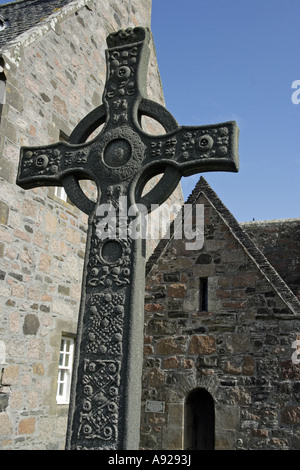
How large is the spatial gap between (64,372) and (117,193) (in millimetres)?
4873

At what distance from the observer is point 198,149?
13.3 ft

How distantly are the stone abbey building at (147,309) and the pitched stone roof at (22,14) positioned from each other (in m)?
0.08

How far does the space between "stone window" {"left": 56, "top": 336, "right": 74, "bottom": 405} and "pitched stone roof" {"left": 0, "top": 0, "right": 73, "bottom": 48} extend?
480 centimetres

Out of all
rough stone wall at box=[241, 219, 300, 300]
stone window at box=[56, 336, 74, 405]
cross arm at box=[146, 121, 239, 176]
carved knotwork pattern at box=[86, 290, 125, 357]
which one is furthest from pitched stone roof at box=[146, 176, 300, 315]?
carved knotwork pattern at box=[86, 290, 125, 357]

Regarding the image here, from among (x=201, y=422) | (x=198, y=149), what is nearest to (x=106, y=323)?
(x=198, y=149)

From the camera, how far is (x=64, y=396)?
8023mm

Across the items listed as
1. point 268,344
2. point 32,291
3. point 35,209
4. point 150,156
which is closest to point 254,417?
point 268,344

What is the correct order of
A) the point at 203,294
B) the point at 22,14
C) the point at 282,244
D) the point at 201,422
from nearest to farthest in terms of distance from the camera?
the point at 203,294 → the point at 201,422 → the point at 22,14 → the point at 282,244

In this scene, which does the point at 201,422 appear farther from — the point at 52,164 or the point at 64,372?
the point at 52,164

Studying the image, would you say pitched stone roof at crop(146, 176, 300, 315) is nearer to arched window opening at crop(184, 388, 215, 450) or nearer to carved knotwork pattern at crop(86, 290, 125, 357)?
arched window opening at crop(184, 388, 215, 450)

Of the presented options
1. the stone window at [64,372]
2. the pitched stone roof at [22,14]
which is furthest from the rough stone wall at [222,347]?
the pitched stone roof at [22,14]

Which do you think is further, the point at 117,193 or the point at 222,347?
the point at 222,347

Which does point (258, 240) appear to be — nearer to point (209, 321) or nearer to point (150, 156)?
point (209, 321)

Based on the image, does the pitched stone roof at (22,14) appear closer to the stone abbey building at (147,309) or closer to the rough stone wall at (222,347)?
the stone abbey building at (147,309)
